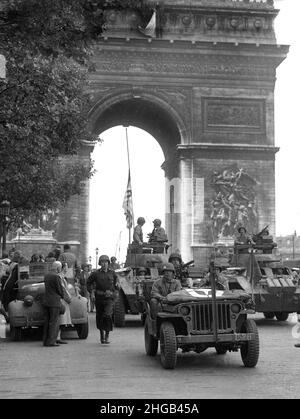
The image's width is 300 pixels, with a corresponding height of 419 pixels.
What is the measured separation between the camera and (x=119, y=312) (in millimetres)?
18203

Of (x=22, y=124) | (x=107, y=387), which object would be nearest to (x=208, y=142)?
(x=22, y=124)

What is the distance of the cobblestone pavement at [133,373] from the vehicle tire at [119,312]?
3908mm

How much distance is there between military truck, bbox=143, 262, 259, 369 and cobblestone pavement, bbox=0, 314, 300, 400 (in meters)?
0.27

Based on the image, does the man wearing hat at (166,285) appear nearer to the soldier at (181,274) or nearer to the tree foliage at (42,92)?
the soldier at (181,274)

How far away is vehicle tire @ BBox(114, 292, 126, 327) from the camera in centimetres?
1820

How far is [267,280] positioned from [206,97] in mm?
18652

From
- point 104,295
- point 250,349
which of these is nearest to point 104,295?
point 104,295

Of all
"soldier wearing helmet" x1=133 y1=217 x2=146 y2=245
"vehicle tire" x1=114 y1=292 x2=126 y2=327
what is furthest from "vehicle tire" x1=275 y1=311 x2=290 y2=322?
"vehicle tire" x1=114 y1=292 x2=126 y2=327

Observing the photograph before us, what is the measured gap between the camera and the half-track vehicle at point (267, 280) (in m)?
18.0

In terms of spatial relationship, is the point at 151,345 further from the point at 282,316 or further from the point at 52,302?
the point at 282,316

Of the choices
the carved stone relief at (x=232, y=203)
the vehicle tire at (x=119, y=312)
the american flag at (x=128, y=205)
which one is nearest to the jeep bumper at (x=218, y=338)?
the vehicle tire at (x=119, y=312)

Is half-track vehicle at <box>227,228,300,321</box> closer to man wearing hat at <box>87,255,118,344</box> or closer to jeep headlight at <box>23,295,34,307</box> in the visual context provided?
man wearing hat at <box>87,255,118,344</box>

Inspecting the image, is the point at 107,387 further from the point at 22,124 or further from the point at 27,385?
the point at 22,124

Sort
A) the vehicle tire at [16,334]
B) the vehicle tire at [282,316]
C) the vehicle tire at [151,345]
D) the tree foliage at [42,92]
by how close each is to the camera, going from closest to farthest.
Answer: the tree foliage at [42,92], the vehicle tire at [151,345], the vehicle tire at [16,334], the vehicle tire at [282,316]
